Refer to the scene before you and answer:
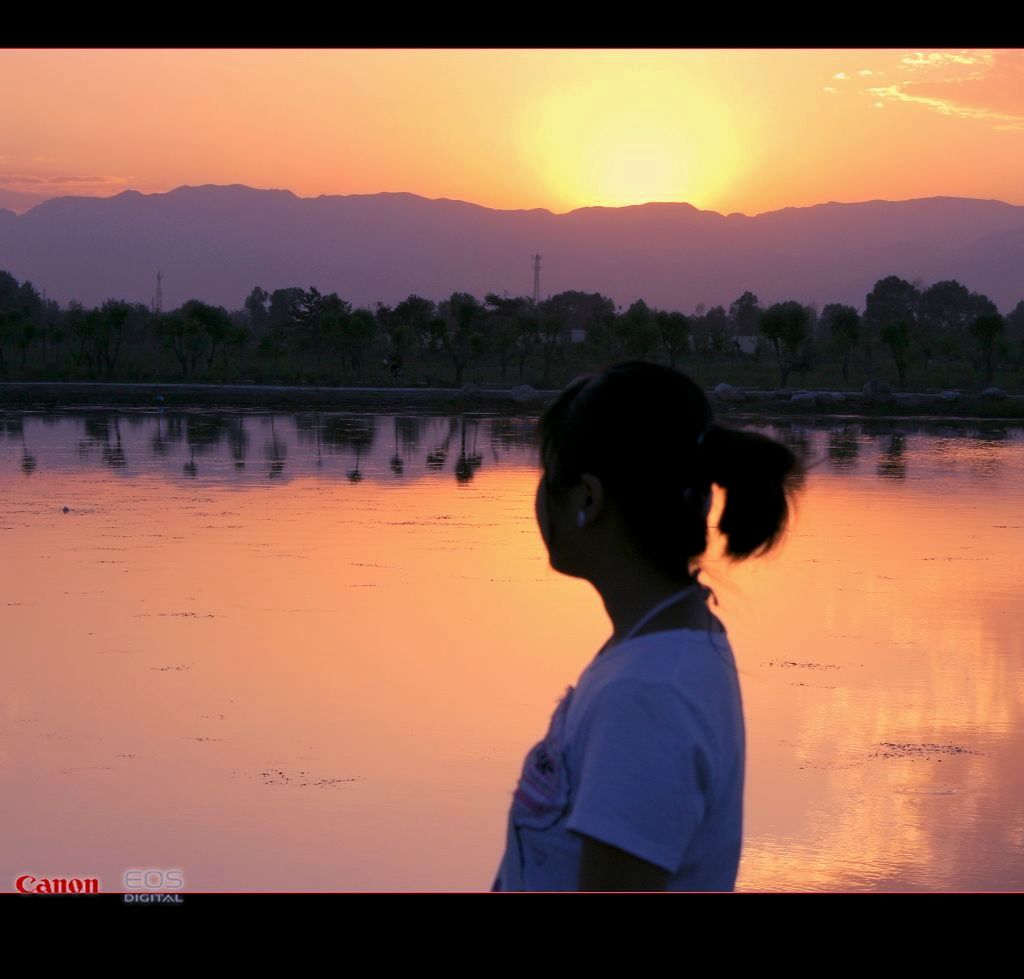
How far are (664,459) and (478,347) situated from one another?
41.7 meters

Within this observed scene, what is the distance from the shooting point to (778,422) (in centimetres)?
2405

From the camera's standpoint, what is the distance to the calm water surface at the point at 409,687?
3980 mm

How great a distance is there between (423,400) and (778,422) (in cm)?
835

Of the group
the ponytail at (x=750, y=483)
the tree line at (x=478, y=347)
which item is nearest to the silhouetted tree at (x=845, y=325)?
the tree line at (x=478, y=347)

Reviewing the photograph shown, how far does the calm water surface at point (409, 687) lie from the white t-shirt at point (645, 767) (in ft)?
0.71

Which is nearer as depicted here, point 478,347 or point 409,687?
point 409,687

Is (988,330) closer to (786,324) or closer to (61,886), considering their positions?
(786,324)

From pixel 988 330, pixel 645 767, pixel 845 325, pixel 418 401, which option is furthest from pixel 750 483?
pixel 845 325

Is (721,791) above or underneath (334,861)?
above

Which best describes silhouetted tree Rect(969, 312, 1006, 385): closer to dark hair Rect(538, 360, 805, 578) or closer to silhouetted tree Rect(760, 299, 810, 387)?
silhouetted tree Rect(760, 299, 810, 387)

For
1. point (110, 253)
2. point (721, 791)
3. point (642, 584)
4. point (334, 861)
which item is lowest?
point (334, 861)

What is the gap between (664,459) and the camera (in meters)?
1.35
